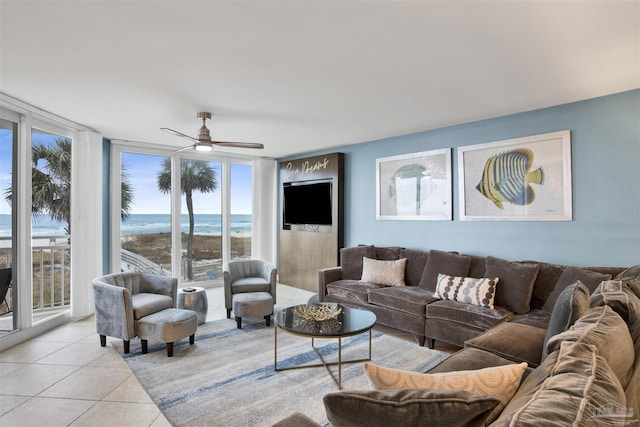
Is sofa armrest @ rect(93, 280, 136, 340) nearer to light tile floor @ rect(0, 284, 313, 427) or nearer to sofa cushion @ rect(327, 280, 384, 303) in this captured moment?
light tile floor @ rect(0, 284, 313, 427)

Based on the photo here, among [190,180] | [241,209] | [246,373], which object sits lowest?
[246,373]

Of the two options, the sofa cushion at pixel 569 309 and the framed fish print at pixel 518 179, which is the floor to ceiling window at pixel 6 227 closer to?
the sofa cushion at pixel 569 309

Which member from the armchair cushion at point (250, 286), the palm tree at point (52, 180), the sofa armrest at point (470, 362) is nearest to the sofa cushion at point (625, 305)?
the sofa armrest at point (470, 362)

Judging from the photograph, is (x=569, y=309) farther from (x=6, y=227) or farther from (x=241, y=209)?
(x=241, y=209)

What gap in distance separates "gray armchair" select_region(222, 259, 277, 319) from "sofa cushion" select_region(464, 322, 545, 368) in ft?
8.72

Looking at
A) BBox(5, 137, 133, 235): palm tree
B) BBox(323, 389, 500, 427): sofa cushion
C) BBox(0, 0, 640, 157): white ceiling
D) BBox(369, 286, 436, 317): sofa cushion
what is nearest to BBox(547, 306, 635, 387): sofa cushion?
BBox(323, 389, 500, 427): sofa cushion

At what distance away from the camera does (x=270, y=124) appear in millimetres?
4352

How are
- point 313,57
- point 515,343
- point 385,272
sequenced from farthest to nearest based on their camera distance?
point 385,272, point 313,57, point 515,343

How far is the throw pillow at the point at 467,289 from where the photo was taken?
340 cm

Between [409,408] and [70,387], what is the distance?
9.71ft

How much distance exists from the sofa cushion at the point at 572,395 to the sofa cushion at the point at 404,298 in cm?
257

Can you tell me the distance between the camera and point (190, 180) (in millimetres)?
6199

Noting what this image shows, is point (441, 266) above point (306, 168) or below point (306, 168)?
below

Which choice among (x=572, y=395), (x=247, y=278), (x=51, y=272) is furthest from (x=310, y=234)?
(x=572, y=395)
